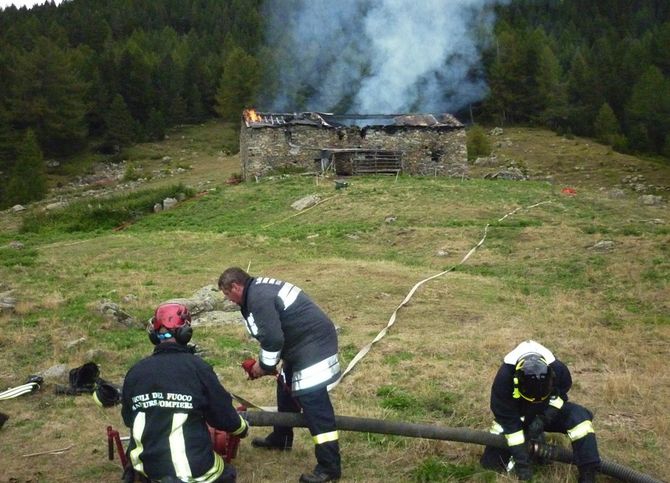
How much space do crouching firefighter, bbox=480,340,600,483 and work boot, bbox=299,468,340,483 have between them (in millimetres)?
1377

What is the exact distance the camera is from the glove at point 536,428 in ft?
18.7

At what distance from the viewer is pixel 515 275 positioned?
14.9 meters

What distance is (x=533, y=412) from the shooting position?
227 inches

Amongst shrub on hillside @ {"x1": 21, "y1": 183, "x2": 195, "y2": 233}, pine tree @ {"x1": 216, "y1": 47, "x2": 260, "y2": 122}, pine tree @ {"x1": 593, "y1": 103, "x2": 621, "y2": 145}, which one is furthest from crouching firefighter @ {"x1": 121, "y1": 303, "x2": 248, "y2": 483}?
pine tree @ {"x1": 216, "y1": 47, "x2": 260, "y2": 122}

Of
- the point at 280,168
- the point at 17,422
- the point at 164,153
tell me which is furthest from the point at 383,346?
the point at 164,153

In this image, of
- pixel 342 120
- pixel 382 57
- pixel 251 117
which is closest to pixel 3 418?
pixel 251 117

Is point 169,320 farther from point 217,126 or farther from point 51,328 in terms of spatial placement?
point 217,126

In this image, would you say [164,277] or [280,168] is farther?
[280,168]

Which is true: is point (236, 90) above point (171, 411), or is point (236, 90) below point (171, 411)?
above

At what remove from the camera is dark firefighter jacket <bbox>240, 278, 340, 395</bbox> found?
555cm

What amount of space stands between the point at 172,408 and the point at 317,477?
159cm

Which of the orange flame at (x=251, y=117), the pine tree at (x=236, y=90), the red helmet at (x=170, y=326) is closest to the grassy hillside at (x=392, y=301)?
the red helmet at (x=170, y=326)

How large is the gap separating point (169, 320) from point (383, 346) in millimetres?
5245

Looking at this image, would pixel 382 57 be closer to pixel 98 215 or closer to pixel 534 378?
pixel 98 215
